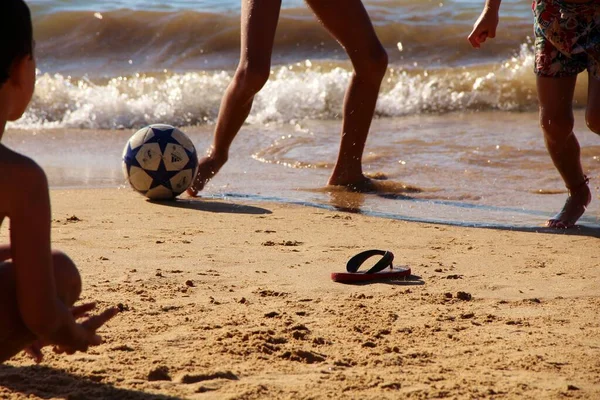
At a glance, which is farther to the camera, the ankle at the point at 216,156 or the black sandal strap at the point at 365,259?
the ankle at the point at 216,156

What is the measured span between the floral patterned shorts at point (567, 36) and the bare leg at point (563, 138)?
0.09 m

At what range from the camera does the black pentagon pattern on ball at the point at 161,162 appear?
5.80 m

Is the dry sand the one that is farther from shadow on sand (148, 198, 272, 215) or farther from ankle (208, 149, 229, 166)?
ankle (208, 149, 229, 166)

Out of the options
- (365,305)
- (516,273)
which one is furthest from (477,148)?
(365,305)

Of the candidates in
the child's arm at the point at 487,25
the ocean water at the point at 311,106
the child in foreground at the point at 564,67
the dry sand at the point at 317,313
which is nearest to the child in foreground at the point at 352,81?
the ocean water at the point at 311,106

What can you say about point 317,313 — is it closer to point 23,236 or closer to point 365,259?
point 365,259

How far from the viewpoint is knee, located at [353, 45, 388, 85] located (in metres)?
6.02

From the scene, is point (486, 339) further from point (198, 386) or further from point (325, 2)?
point (325, 2)

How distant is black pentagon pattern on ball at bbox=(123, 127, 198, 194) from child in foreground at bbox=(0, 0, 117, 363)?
3279 millimetres

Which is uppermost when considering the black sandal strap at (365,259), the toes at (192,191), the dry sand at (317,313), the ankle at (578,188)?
the ankle at (578,188)

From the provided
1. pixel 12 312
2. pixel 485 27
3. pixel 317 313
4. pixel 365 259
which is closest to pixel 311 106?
pixel 485 27

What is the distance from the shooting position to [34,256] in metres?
2.34

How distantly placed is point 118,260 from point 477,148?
14.9 feet

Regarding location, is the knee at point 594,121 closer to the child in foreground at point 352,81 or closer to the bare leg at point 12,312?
the child in foreground at point 352,81
